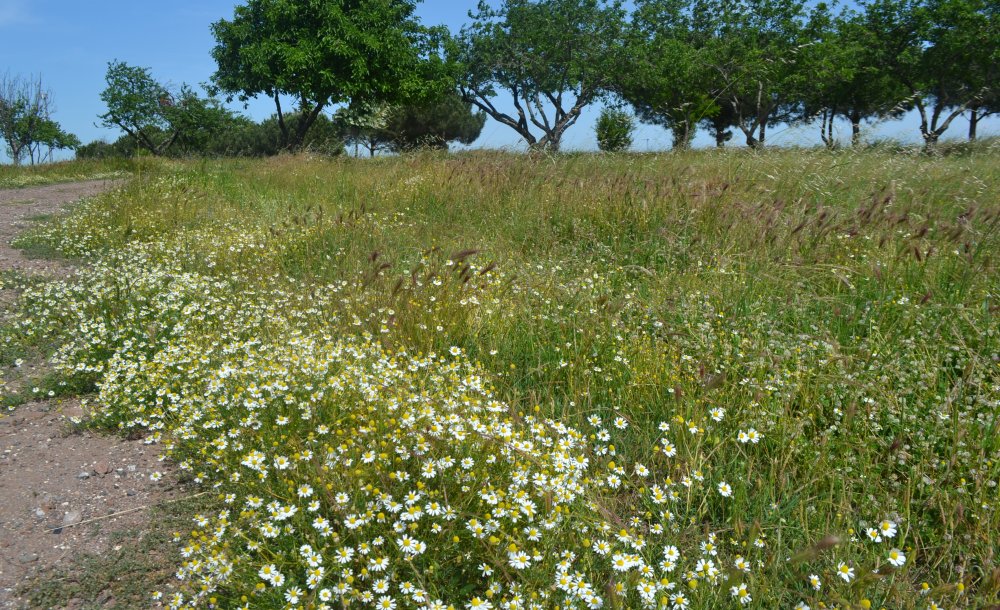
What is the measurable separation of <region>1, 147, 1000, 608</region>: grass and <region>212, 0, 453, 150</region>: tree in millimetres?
19882

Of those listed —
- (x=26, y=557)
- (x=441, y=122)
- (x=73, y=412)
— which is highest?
(x=441, y=122)

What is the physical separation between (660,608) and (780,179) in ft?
20.3

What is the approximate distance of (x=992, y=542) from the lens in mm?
2035

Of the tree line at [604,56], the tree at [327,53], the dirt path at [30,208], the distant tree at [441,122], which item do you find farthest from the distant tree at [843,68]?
the dirt path at [30,208]

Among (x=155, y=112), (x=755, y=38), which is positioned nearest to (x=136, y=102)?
(x=155, y=112)

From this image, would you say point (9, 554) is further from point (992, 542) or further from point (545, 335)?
point (992, 542)

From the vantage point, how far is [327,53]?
23.7m

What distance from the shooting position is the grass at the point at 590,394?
1959 millimetres

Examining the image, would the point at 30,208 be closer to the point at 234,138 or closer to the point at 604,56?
the point at 604,56

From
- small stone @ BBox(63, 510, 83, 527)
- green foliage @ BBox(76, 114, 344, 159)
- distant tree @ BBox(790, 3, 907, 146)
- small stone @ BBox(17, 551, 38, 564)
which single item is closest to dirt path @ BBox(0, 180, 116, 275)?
small stone @ BBox(63, 510, 83, 527)

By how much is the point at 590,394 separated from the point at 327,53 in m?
24.4

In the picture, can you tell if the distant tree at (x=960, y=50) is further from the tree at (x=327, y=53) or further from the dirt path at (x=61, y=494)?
the dirt path at (x=61, y=494)

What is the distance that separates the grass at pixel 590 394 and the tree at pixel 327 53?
19882mm

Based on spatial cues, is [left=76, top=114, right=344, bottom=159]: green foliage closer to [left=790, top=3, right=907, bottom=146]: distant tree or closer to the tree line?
the tree line
